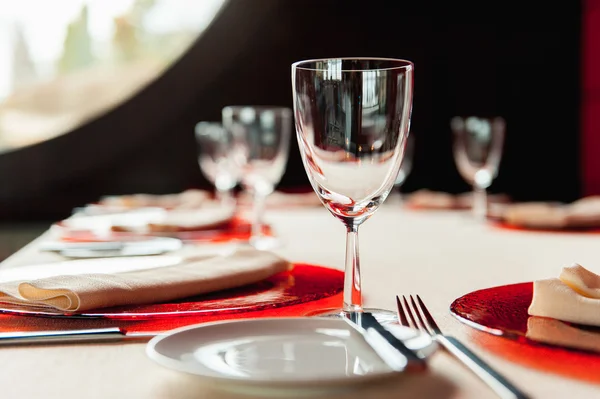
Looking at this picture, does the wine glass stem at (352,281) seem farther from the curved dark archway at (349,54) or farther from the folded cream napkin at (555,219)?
the curved dark archway at (349,54)

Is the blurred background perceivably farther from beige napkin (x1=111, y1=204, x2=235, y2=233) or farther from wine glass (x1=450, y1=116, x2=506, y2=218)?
beige napkin (x1=111, y1=204, x2=235, y2=233)

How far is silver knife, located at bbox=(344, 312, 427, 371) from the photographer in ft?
1.48

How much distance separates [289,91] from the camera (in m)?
3.06

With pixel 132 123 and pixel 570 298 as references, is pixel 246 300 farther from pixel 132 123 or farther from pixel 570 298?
pixel 132 123

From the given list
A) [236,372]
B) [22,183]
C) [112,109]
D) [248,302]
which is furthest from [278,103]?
[236,372]

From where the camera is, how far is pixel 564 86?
3.12 meters

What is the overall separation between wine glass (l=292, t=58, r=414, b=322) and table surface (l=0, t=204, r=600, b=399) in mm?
119

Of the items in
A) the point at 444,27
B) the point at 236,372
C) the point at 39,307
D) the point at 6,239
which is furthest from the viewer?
the point at 444,27

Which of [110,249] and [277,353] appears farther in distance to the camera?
[110,249]

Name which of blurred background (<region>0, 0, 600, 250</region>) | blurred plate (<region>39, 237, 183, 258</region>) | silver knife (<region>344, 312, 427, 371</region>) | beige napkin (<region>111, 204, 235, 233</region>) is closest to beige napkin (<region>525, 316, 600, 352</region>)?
silver knife (<region>344, 312, 427, 371</region>)

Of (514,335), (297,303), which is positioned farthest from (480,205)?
(514,335)

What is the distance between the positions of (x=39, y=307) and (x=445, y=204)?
137cm

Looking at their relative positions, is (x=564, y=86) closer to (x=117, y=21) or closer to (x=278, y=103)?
(x=278, y=103)

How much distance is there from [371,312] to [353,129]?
0.16 metres
